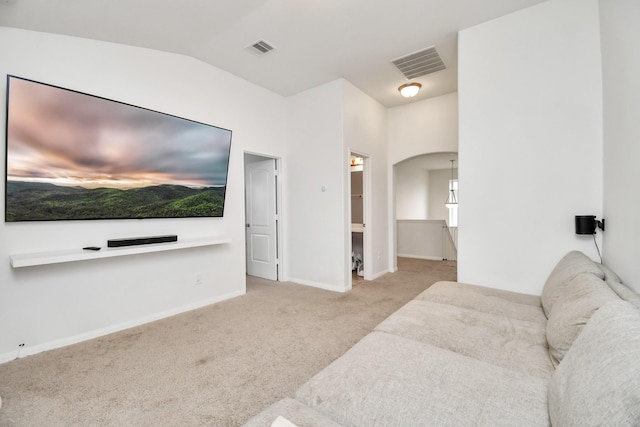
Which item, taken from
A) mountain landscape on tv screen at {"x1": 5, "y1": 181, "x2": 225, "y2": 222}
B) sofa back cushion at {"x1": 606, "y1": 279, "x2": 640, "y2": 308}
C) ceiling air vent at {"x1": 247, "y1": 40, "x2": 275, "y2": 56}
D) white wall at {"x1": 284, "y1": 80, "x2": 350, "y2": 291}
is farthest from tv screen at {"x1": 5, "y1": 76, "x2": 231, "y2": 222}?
sofa back cushion at {"x1": 606, "y1": 279, "x2": 640, "y2": 308}

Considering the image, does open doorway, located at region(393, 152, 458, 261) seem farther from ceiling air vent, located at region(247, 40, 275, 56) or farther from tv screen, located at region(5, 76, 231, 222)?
tv screen, located at region(5, 76, 231, 222)

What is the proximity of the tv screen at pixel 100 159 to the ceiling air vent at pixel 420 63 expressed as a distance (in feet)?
8.35

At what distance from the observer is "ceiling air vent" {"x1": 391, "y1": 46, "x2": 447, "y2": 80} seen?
11.5ft

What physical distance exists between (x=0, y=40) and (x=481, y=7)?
4.18 metres

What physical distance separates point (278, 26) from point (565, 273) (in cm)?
338

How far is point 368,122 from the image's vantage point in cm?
477

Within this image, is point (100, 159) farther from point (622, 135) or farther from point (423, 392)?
point (622, 135)

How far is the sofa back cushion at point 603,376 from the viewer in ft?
2.40

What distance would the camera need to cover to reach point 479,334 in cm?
173

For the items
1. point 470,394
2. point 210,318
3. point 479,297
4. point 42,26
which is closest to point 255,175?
point 210,318

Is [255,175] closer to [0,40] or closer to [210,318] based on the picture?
[210,318]

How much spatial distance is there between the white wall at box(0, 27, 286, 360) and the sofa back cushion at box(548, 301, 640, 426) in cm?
348

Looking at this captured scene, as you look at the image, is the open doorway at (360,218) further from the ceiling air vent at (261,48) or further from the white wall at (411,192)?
the white wall at (411,192)

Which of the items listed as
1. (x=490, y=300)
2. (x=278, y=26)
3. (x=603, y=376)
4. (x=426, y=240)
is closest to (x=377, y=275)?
(x=426, y=240)
